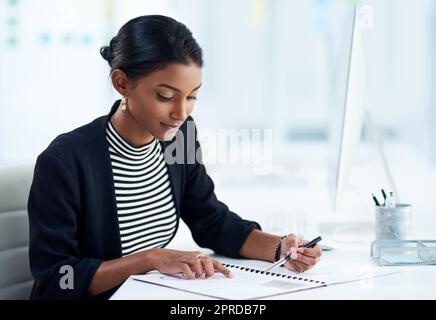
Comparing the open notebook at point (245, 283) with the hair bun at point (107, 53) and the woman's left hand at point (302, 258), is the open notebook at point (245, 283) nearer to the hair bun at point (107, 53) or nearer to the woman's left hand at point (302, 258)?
the woman's left hand at point (302, 258)

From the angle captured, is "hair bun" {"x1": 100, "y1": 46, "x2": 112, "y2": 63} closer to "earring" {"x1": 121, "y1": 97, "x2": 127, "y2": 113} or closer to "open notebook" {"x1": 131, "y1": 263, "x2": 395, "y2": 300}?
"earring" {"x1": 121, "y1": 97, "x2": 127, "y2": 113}

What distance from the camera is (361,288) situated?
128cm

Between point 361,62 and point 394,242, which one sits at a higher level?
point 361,62

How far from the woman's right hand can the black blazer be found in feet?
0.40

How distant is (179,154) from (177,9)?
2.55 m

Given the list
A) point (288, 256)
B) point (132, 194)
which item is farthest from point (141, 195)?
point (288, 256)

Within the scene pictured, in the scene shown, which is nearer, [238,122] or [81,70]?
[81,70]

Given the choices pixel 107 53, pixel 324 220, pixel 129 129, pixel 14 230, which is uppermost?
pixel 107 53

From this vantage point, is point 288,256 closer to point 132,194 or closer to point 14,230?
point 132,194

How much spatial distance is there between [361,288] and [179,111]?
491mm

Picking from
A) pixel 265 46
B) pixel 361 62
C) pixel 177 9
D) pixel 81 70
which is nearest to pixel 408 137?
pixel 265 46

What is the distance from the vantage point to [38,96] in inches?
149

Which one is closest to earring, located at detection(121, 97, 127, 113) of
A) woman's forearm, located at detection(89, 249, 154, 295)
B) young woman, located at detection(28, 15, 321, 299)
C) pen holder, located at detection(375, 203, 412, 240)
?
young woman, located at detection(28, 15, 321, 299)
